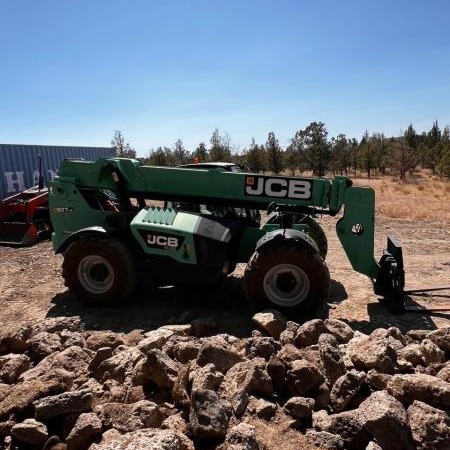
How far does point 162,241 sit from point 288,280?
5.81ft

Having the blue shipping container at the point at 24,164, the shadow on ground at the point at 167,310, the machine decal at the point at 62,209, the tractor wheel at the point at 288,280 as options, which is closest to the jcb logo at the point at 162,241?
the shadow on ground at the point at 167,310

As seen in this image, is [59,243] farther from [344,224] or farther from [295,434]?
[295,434]

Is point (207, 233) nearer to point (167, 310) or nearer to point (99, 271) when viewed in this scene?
point (167, 310)

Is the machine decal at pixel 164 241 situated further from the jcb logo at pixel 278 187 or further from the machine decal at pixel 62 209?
the machine decal at pixel 62 209

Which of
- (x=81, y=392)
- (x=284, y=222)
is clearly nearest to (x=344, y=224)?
(x=284, y=222)

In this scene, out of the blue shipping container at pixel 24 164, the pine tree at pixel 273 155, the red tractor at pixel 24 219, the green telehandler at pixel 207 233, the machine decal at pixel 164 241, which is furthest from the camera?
the pine tree at pixel 273 155

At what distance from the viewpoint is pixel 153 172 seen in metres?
6.90

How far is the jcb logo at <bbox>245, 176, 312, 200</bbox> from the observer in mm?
6492

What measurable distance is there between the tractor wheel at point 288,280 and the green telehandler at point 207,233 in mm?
13

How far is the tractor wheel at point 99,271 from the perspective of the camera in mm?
6375

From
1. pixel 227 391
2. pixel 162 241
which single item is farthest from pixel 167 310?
pixel 227 391

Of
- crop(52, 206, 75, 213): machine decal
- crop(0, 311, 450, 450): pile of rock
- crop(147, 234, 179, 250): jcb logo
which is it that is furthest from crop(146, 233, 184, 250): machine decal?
crop(52, 206, 75, 213): machine decal

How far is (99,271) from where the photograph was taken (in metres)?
6.55

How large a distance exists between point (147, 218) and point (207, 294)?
1.58m
